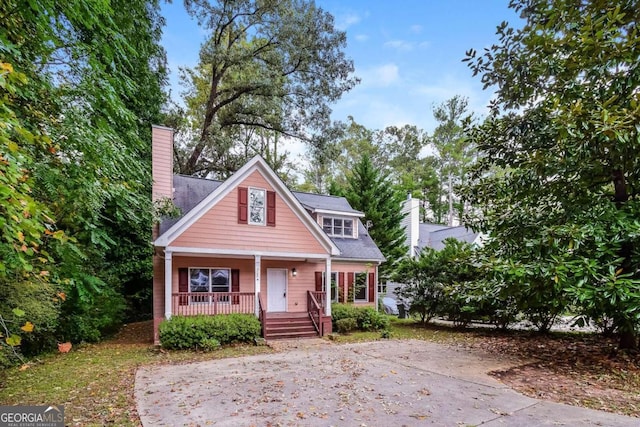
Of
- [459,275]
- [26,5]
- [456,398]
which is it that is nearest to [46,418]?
[26,5]

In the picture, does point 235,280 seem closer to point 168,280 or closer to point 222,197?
point 168,280

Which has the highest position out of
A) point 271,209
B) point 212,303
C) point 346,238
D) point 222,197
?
point 222,197

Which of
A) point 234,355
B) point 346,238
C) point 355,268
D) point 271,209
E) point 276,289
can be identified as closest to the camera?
point 234,355

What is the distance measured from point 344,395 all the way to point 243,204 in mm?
8006

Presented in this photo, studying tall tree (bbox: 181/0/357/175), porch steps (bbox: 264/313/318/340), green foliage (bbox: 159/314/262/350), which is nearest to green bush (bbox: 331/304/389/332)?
porch steps (bbox: 264/313/318/340)

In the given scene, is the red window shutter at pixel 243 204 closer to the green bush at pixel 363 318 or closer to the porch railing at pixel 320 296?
the porch railing at pixel 320 296

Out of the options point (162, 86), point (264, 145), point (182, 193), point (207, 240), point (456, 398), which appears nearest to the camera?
point (456, 398)

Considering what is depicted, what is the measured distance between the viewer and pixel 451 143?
31766 millimetres

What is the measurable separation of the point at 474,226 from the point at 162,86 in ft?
50.2

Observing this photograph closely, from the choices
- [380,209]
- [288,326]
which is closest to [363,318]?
[288,326]

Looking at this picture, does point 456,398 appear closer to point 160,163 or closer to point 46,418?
point 46,418

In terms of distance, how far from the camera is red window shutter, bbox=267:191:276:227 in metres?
12.8

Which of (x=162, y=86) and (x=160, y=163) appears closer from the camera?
(x=160, y=163)

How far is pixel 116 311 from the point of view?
11938 mm
